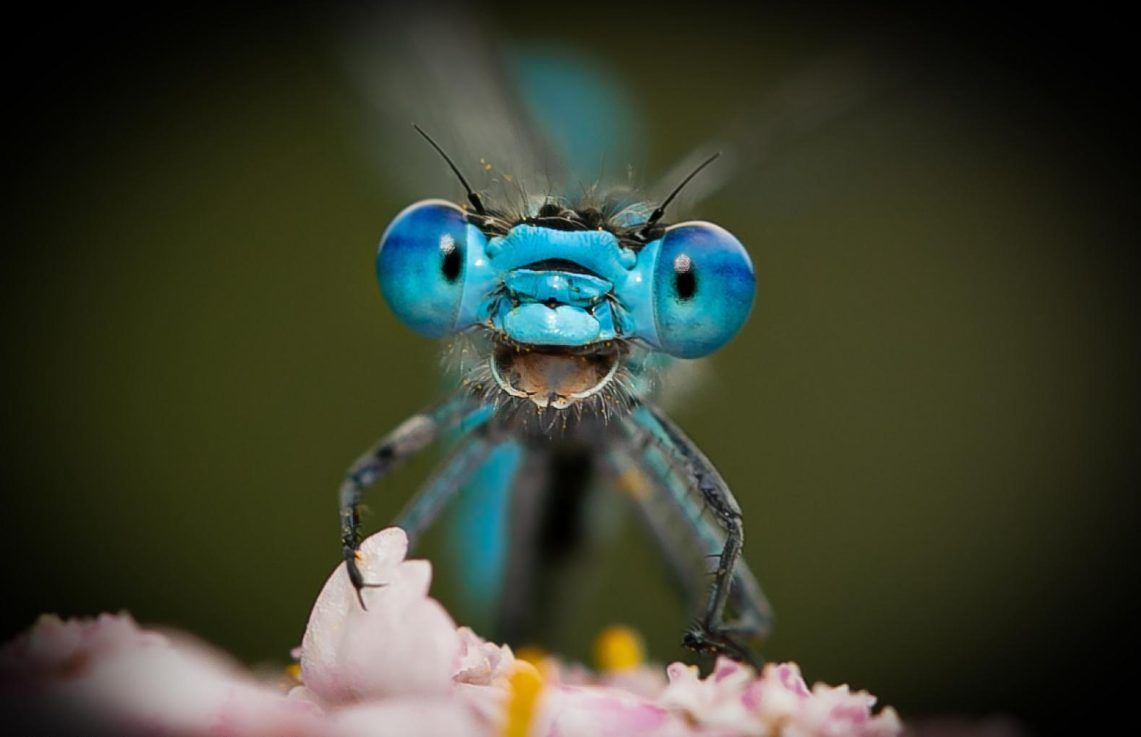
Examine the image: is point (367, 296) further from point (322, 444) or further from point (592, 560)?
point (592, 560)

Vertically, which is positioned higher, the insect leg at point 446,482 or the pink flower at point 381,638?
the insect leg at point 446,482

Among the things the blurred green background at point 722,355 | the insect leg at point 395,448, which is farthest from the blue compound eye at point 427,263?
the blurred green background at point 722,355

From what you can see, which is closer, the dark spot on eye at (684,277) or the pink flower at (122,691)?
the pink flower at (122,691)

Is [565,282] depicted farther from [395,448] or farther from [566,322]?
[395,448]

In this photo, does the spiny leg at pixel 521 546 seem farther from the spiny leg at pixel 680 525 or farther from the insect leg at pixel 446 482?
the insect leg at pixel 446 482

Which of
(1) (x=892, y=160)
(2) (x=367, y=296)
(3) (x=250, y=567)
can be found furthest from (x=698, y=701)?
(1) (x=892, y=160)

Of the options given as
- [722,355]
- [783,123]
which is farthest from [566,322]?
[722,355]
